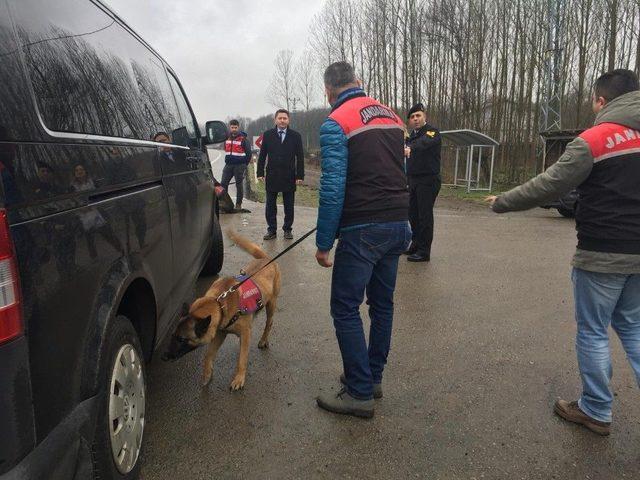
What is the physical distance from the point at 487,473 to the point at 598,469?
58 cm

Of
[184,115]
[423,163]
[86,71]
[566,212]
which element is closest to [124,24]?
[86,71]

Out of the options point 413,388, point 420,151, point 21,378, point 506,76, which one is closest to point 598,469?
point 413,388

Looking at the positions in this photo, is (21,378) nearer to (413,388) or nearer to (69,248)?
(69,248)

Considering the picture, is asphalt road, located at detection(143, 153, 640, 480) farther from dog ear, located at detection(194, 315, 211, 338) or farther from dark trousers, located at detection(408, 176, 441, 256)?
dark trousers, located at detection(408, 176, 441, 256)

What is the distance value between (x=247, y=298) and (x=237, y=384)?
0.58 meters

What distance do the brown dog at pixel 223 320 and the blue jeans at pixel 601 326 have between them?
2042 mm

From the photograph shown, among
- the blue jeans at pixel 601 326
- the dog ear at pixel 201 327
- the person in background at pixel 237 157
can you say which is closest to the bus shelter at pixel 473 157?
the person in background at pixel 237 157

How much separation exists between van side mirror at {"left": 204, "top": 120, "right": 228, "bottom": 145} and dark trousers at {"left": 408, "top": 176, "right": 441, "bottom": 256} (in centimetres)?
256

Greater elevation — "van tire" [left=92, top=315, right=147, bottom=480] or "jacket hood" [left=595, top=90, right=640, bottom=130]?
"jacket hood" [left=595, top=90, right=640, bottom=130]

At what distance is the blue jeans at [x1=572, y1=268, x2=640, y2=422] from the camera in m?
2.58

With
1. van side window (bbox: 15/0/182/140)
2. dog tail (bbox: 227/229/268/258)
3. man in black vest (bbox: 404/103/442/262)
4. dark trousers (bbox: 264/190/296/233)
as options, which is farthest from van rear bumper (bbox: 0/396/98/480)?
dark trousers (bbox: 264/190/296/233)

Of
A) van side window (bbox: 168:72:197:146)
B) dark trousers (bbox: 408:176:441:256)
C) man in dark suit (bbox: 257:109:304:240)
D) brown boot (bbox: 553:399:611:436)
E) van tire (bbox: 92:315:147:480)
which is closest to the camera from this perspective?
van tire (bbox: 92:315:147:480)

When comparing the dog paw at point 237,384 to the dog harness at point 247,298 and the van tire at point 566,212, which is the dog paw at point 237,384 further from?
the van tire at point 566,212

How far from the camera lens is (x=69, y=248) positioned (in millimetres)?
1646
